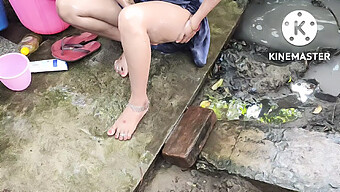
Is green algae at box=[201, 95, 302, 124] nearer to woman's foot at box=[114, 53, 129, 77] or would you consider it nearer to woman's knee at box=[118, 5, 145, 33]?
woman's foot at box=[114, 53, 129, 77]

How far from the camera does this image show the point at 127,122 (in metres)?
2.49

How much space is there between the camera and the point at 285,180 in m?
2.22

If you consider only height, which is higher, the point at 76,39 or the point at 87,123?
the point at 76,39

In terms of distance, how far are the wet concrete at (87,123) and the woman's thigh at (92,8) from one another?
1.25 feet

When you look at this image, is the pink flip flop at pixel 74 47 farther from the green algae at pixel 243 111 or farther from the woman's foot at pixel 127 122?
the green algae at pixel 243 111

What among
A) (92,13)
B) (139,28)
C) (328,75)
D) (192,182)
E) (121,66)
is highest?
(139,28)

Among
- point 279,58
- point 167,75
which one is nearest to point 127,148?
point 167,75

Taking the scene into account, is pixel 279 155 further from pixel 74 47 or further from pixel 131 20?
pixel 74 47

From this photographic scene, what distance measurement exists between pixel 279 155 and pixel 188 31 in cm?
78

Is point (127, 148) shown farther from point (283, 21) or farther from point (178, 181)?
point (283, 21)

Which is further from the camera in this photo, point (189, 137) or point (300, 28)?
point (300, 28)

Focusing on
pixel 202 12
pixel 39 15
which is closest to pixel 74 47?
pixel 39 15

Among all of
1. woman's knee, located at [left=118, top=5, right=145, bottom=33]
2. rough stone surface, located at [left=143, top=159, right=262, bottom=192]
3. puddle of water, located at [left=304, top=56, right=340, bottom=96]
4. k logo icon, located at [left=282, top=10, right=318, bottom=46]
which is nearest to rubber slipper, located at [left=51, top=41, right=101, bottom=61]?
woman's knee, located at [left=118, top=5, right=145, bottom=33]

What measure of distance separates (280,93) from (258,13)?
69cm
